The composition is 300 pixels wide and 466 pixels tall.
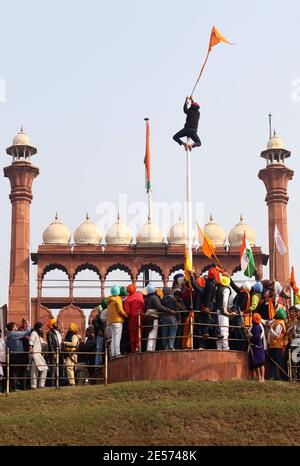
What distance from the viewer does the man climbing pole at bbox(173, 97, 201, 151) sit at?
80.5ft

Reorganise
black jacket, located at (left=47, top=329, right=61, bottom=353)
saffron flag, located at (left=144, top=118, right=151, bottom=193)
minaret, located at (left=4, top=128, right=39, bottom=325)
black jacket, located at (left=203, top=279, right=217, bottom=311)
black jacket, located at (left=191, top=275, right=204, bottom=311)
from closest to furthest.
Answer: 1. black jacket, located at (left=203, top=279, right=217, bottom=311)
2. black jacket, located at (left=191, top=275, right=204, bottom=311)
3. black jacket, located at (left=47, top=329, right=61, bottom=353)
4. saffron flag, located at (left=144, top=118, right=151, bottom=193)
5. minaret, located at (left=4, top=128, right=39, bottom=325)

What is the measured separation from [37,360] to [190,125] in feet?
21.6

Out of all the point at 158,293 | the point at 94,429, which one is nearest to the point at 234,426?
the point at 94,429

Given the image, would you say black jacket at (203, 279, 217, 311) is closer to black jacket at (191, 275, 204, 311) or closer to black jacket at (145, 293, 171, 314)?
black jacket at (191, 275, 204, 311)

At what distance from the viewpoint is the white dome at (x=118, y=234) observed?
40.3 metres

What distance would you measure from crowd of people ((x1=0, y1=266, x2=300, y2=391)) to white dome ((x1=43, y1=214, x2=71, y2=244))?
1815cm

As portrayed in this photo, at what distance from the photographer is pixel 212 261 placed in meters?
39.5

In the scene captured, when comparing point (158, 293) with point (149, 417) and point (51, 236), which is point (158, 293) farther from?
point (51, 236)

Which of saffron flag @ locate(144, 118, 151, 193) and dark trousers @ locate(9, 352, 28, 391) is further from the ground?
saffron flag @ locate(144, 118, 151, 193)

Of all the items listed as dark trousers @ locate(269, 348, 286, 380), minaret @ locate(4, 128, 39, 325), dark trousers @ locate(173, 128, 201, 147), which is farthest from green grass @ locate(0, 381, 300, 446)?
minaret @ locate(4, 128, 39, 325)

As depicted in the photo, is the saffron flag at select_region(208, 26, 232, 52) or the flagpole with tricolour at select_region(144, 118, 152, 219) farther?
the flagpole with tricolour at select_region(144, 118, 152, 219)

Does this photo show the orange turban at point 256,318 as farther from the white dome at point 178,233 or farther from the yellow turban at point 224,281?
the white dome at point 178,233
